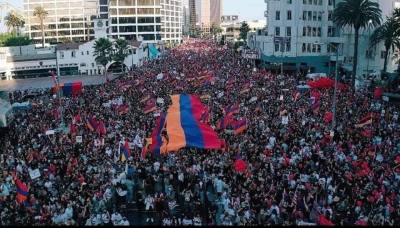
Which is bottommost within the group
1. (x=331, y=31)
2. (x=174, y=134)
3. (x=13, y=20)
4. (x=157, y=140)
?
(x=157, y=140)

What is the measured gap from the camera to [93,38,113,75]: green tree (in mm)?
77125

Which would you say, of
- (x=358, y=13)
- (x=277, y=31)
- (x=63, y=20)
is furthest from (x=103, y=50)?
(x=63, y=20)

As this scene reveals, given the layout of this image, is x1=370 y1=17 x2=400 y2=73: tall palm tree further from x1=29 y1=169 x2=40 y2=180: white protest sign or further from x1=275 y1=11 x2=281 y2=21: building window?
x1=29 y1=169 x2=40 y2=180: white protest sign

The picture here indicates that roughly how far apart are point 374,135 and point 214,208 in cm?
1339

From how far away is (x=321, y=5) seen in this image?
238 feet

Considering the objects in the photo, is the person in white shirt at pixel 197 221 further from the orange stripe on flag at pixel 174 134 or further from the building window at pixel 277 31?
the building window at pixel 277 31

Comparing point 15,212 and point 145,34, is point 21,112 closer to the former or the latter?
point 15,212

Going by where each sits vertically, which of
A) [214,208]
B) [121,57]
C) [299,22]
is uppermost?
[299,22]

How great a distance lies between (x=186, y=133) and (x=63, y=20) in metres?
150

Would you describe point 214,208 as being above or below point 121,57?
below

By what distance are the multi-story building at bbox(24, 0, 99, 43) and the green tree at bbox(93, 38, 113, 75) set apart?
8220cm

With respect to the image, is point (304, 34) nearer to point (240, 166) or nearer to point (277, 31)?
point (277, 31)

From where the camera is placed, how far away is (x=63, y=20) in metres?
160

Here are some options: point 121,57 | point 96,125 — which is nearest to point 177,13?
point 121,57
